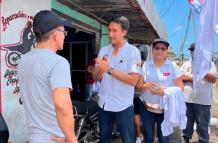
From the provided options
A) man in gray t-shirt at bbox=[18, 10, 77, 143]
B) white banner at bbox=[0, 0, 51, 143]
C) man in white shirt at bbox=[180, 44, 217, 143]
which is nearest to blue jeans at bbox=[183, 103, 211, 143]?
man in white shirt at bbox=[180, 44, 217, 143]

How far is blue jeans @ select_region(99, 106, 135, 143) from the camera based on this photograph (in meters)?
4.05

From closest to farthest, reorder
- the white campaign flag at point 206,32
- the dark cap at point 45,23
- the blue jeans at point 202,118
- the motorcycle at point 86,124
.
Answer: the dark cap at point 45,23, the white campaign flag at point 206,32, the motorcycle at point 86,124, the blue jeans at point 202,118

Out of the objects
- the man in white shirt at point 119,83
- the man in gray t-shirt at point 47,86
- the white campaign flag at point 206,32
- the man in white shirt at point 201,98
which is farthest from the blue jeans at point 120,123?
the man in white shirt at point 201,98

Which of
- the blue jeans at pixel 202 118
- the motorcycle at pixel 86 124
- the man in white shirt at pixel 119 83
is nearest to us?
the man in white shirt at pixel 119 83

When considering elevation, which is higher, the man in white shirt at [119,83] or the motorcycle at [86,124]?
the man in white shirt at [119,83]

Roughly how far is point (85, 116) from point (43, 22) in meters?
3.34

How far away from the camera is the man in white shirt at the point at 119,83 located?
4.02 m

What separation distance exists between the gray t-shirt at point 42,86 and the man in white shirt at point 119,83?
60.3 inches

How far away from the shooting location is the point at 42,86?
240cm

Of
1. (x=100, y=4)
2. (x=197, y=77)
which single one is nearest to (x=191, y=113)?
(x=197, y=77)

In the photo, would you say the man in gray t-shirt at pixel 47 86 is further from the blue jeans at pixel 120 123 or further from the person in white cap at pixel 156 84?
the person in white cap at pixel 156 84

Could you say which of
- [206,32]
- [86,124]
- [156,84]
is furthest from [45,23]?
[86,124]

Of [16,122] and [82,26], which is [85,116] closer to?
[16,122]

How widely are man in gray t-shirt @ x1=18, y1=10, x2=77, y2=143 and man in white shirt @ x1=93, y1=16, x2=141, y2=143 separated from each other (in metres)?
1.48
